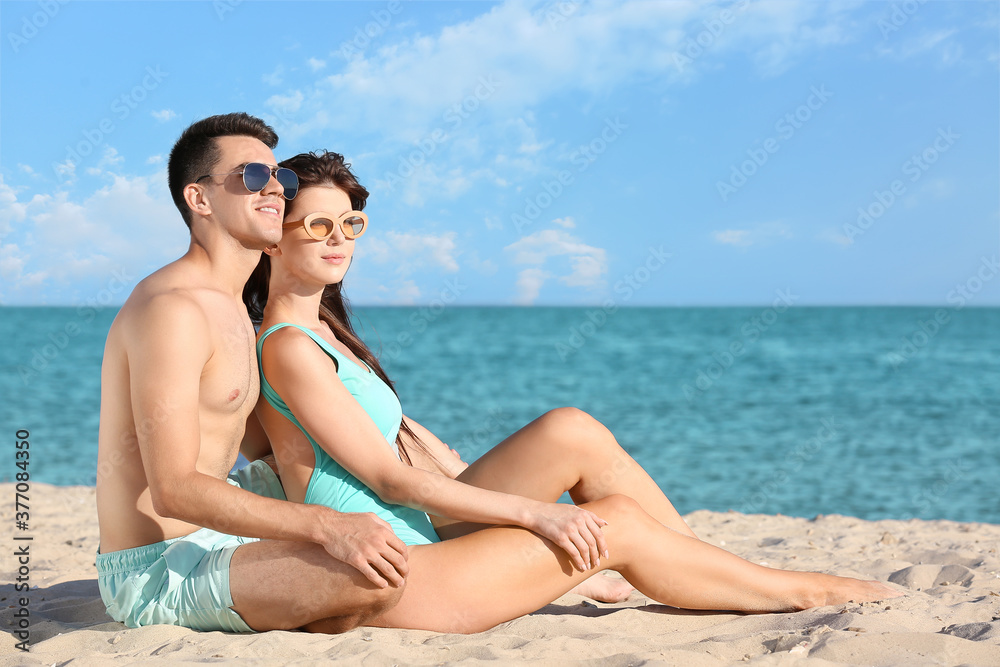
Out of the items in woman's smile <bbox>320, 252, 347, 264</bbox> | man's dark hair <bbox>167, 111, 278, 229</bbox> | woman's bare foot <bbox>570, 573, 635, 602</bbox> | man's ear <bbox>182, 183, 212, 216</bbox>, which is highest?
man's dark hair <bbox>167, 111, 278, 229</bbox>

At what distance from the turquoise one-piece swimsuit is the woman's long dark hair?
0.26 m

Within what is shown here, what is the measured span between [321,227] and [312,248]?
9cm

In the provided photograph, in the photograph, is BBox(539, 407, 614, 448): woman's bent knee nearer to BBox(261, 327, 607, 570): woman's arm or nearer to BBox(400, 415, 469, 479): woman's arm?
BBox(261, 327, 607, 570): woman's arm

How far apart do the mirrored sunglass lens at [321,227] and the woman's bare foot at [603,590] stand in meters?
1.82

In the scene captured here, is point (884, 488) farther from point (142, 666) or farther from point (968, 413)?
point (142, 666)

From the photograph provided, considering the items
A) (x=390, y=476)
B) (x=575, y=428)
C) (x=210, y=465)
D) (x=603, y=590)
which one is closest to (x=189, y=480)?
(x=210, y=465)

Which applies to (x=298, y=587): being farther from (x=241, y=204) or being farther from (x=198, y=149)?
(x=198, y=149)

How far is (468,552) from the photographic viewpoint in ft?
8.73

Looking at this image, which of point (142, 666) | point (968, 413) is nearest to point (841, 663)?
point (142, 666)

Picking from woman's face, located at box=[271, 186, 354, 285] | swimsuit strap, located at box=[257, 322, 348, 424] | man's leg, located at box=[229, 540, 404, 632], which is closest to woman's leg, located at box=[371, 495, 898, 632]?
man's leg, located at box=[229, 540, 404, 632]

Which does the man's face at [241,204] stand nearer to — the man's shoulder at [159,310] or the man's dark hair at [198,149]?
the man's dark hair at [198,149]

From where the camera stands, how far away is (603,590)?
3477 mm

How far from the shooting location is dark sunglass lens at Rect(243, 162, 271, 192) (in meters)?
2.86

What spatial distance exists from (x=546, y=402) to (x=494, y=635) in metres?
13.1
